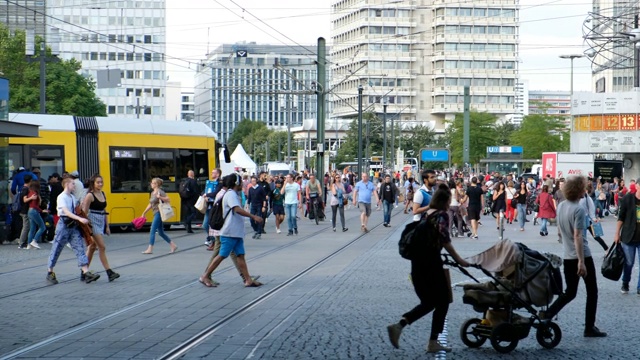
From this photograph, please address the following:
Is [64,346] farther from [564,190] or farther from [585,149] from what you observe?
[585,149]

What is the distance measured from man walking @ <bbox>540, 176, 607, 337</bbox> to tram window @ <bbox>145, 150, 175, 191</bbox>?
21.8 metres

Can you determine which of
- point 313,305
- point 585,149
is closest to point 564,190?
point 313,305

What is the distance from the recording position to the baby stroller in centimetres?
931

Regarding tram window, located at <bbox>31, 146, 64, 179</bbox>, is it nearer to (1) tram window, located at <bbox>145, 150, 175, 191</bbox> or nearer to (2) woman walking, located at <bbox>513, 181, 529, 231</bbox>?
(1) tram window, located at <bbox>145, 150, 175, 191</bbox>

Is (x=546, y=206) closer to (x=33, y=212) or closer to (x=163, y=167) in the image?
(x=163, y=167)

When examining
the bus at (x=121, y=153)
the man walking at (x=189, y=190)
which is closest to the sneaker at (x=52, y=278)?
the man walking at (x=189, y=190)

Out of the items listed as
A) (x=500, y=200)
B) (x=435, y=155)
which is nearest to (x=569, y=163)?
(x=435, y=155)

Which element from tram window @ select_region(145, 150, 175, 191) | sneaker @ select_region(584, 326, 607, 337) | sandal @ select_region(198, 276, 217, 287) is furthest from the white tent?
sneaker @ select_region(584, 326, 607, 337)

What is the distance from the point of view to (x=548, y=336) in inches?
379

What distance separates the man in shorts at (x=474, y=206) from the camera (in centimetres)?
2855

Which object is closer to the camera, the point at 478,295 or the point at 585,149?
the point at 478,295

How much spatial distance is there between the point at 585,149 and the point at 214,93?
118484 millimetres

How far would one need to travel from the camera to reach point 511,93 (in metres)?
140

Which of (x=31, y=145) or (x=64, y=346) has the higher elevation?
(x=31, y=145)
